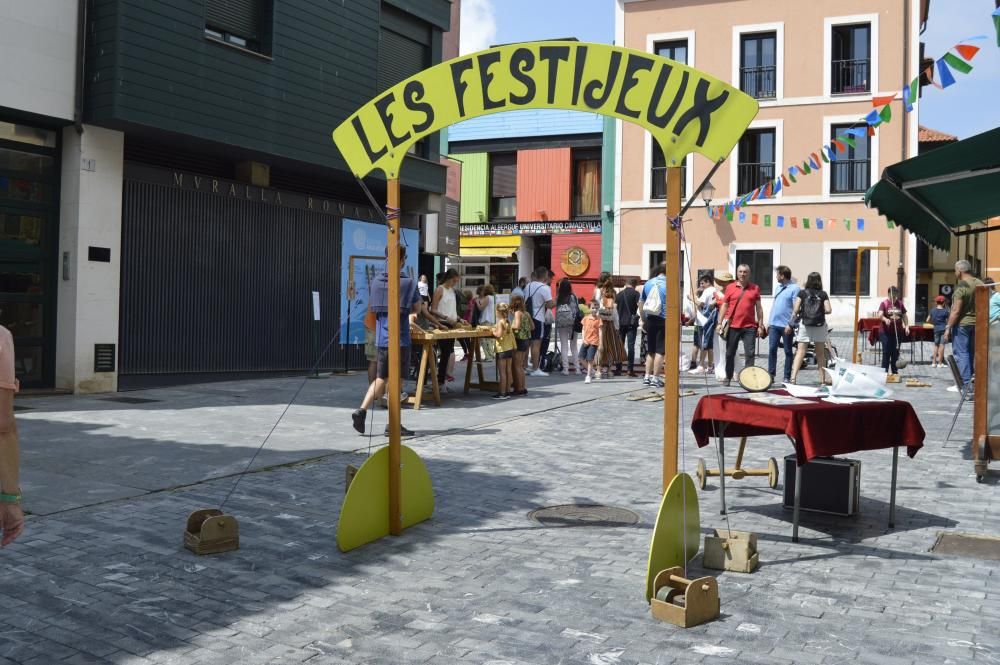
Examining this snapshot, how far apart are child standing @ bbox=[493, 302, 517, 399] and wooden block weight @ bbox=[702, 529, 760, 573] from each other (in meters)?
7.60

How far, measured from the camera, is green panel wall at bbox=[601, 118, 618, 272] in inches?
1326

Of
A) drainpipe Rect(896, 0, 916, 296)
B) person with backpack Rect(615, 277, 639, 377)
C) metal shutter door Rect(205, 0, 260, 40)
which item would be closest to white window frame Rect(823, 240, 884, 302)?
drainpipe Rect(896, 0, 916, 296)

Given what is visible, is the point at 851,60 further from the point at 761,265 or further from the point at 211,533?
the point at 211,533

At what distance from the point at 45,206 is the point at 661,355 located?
353 inches

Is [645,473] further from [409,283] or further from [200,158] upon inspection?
[200,158]

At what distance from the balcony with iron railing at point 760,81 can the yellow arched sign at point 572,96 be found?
28.1m

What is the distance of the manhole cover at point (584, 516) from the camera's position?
5.97 metres

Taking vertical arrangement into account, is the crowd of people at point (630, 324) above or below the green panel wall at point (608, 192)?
below

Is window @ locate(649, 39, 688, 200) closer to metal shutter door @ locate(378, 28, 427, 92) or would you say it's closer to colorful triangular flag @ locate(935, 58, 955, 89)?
metal shutter door @ locate(378, 28, 427, 92)

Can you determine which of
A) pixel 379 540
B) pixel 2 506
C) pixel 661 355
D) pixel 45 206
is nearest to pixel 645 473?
pixel 379 540

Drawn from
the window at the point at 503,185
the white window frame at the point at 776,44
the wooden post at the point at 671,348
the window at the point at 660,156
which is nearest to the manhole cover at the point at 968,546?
the wooden post at the point at 671,348

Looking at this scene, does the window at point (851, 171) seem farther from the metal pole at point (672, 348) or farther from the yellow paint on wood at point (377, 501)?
the yellow paint on wood at point (377, 501)

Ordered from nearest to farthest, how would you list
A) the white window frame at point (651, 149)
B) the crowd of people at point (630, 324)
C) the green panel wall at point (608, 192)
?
the crowd of people at point (630, 324) < the white window frame at point (651, 149) < the green panel wall at point (608, 192)

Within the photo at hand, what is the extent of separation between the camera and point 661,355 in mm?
14203
